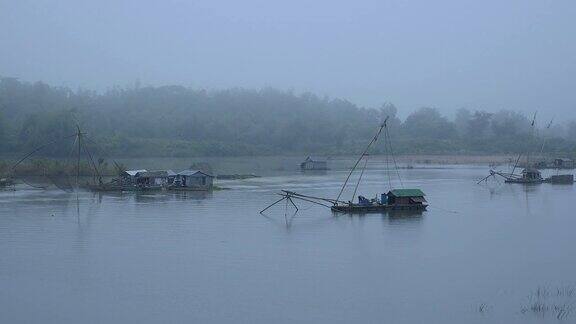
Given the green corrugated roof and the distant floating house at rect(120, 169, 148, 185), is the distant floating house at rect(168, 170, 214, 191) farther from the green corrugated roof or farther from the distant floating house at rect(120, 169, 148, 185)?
the green corrugated roof

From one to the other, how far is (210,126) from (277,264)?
4924 cm

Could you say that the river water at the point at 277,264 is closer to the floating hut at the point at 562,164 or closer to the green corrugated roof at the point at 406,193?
the green corrugated roof at the point at 406,193

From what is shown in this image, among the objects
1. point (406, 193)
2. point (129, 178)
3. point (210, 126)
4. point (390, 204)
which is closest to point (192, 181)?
point (129, 178)

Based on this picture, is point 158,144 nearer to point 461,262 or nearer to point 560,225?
point 560,225

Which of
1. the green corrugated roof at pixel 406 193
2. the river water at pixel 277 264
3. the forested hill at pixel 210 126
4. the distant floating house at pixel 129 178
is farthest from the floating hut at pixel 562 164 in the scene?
the distant floating house at pixel 129 178

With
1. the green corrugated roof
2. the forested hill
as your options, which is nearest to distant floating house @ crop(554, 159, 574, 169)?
the forested hill

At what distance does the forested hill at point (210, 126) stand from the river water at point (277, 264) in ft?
82.9

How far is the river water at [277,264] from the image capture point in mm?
9016

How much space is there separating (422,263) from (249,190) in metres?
13.3

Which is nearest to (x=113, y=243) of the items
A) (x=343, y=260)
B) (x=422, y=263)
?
(x=343, y=260)

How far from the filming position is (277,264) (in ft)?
38.4

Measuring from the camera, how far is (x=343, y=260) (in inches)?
480

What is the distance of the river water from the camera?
355 inches

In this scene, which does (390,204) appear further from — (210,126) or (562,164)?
(210,126)
